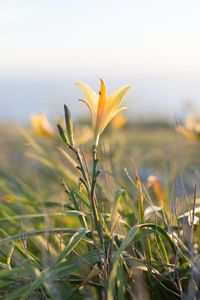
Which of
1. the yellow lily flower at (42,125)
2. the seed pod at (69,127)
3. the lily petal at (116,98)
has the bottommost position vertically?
the yellow lily flower at (42,125)

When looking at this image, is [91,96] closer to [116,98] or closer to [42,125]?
[116,98]

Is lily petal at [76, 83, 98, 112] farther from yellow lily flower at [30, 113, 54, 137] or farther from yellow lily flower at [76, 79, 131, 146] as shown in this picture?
yellow lily flower at [30, 113, 54, 137]

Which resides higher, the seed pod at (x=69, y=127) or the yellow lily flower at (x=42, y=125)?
the seed pod at (x=69, y=127)

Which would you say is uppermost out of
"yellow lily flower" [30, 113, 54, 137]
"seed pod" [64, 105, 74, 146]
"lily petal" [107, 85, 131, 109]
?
"lily petal" [107, 85, 131, 109]

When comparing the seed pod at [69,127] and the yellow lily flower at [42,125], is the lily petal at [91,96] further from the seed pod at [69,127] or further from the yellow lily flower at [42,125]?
the yellow lily flower at [42,125]

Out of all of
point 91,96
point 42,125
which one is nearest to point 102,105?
point 91,96

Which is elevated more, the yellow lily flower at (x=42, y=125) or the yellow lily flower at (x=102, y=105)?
the yellow lily flower at (x=102, y=105)

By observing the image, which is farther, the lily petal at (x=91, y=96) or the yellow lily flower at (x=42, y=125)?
the yellow lily flower at (x=42, y=125)

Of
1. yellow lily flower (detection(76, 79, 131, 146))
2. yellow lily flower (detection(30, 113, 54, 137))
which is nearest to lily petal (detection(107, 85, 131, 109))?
yellow lily flower (detection(76, 79, 131, 146))

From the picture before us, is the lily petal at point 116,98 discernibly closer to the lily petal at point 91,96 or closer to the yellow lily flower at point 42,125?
the lily petal at point 91,96

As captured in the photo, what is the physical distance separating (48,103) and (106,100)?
352 centimetres

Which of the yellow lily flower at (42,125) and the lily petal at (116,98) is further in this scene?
the yellow lily flower at (42,125)

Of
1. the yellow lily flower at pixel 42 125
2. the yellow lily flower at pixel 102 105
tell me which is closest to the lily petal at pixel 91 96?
the yellow lily flower at pixel 102 105

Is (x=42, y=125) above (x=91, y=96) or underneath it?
underneath
